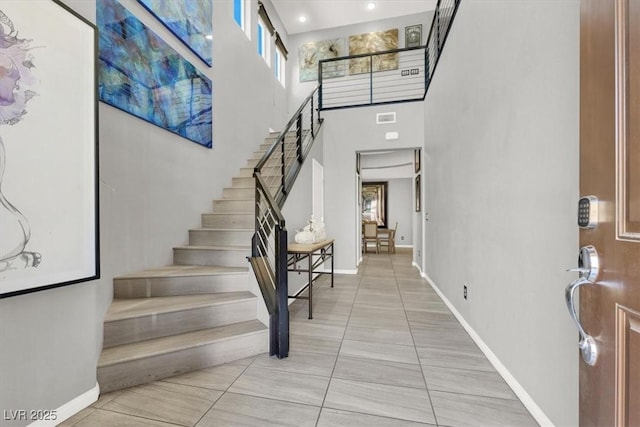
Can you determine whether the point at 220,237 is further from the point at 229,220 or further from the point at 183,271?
the point at 183,271

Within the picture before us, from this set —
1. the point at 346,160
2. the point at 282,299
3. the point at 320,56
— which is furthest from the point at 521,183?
the point at 320,56

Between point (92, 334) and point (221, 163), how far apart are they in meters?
2.67

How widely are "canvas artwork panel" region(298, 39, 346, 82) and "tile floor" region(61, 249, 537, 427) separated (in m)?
6.28

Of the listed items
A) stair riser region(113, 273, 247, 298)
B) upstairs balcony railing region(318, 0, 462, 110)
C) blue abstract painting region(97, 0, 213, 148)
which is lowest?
stair riser region(113, 273, 247, 298)

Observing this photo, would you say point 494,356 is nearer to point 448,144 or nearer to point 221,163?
point 448,144

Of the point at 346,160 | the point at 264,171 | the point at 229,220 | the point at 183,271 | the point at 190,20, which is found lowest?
the point at 183,271

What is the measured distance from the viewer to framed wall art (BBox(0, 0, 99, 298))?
1231 millimetres

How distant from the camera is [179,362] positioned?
6.20ft

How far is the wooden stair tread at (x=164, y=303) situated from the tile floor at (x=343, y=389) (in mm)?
473

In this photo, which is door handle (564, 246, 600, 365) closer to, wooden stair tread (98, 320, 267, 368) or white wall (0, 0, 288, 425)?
wooden stair tread (98, 320, 267, 368)

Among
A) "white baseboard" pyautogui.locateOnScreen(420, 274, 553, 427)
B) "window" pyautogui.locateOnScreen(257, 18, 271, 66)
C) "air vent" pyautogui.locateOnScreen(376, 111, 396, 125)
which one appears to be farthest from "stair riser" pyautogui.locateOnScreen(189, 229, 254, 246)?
"window" pyautogui.locateOnScreen(257, 18, 271, 66)

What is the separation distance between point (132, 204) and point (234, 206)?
1.25 metres

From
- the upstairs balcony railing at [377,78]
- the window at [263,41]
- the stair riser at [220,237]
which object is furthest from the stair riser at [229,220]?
the upstairs balcony railing at [377,78]

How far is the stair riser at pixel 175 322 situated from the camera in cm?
190
